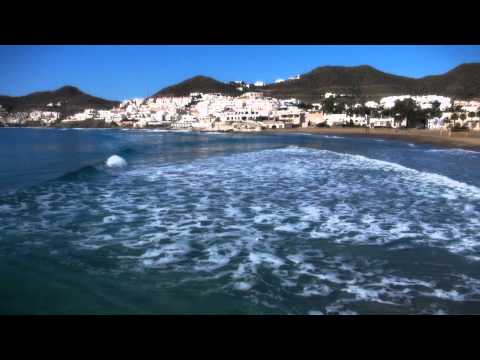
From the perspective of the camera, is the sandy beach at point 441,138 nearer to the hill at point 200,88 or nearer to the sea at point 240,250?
the sea at point 240,250

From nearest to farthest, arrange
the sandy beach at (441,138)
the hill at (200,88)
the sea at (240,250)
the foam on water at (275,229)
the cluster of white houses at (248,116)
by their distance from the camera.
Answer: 1. the sea at (240,250)
2. the foam on water at (275,229)
3. the sandy beach at (441,138)
4. the cluster of white houses at (248,116)
5. the hill at (200,88)

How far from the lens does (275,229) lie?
5375 mm

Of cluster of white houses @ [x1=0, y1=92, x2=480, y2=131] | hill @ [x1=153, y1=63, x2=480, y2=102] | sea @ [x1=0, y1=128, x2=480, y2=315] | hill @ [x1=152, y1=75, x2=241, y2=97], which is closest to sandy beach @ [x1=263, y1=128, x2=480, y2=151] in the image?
cluster of white houses @ [x1=0, y1=92, x2=480, y2=131]

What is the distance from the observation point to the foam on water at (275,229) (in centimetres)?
346

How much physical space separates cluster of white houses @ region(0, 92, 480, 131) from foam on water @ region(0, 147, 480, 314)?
4213 cm

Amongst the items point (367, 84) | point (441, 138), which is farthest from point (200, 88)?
point (441, 138)

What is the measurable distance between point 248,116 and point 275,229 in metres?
72.9

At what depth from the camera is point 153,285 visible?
3.46m

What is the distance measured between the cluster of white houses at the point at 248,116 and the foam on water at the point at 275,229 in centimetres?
4213

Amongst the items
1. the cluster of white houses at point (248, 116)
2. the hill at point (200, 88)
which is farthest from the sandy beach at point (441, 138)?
the hill at point (200, 88)

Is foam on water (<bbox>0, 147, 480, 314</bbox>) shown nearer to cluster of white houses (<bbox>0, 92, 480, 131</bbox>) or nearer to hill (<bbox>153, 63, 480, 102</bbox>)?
cluster of white houses (<bbox>0, 92, 480, 131</bbox>)

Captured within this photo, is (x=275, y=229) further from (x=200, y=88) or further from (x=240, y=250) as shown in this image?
(x=200, y=88)

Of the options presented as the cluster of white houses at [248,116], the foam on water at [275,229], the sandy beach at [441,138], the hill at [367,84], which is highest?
the hill at [367,84]
